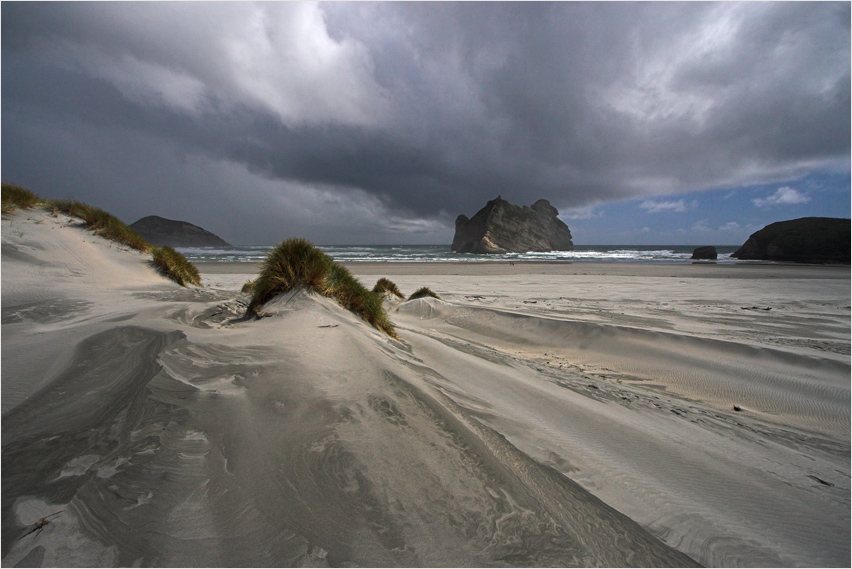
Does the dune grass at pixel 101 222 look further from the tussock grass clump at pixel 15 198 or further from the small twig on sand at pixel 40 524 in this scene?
the small twig on sand at pixel 40 524

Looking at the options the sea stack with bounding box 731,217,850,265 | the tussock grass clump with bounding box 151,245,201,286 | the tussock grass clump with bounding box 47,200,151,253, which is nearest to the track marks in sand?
the tussock grass clump with bounding box 151,245,201,286

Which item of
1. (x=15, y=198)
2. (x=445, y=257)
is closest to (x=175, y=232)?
(x=445, y=257)

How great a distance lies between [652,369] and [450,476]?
410cm

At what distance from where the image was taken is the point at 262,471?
1563mm

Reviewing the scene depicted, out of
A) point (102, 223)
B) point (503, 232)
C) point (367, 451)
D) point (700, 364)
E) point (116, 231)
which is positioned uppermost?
point (503, 232)

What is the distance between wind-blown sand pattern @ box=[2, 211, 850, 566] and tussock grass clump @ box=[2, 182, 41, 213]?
360 centimetres

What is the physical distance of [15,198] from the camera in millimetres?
6492

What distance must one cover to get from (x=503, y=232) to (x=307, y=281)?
285 ft

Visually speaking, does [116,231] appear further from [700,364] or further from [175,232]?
[175,232]

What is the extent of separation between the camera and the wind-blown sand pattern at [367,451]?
4.31 ft

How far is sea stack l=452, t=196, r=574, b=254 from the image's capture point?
85062 millimetres

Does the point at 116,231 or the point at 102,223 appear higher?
the point at 102,223

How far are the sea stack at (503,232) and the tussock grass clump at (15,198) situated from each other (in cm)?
7581

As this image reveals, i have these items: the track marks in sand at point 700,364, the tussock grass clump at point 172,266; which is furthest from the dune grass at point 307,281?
the tussock grass clump at point 172,266
